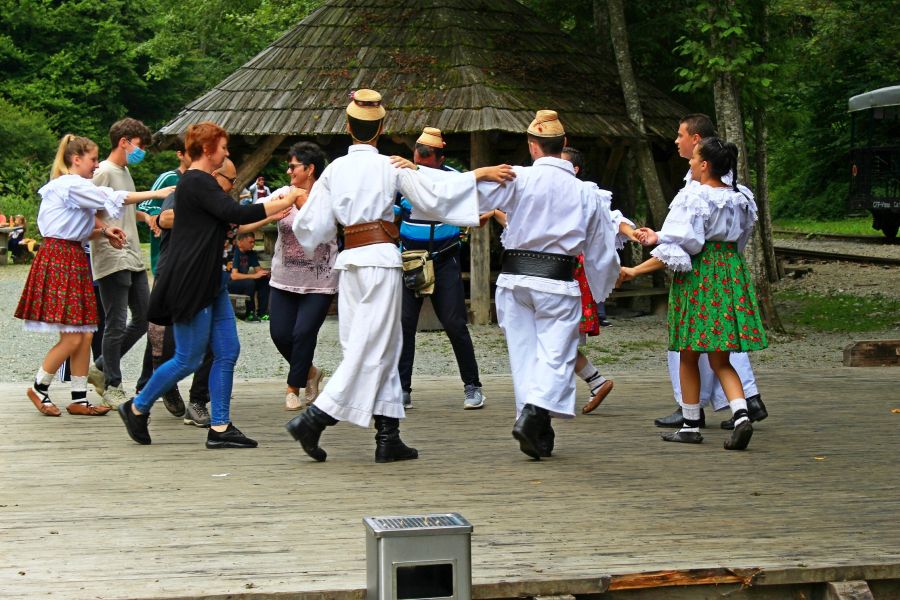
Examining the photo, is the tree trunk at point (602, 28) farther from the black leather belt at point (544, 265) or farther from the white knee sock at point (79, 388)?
the black leather belt at point (544, 265)

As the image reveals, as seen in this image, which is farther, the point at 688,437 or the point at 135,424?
the point at 688,437

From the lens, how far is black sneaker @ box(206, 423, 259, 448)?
6.89 metres

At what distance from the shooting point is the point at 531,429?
6500 mm

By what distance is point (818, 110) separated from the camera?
129 ft

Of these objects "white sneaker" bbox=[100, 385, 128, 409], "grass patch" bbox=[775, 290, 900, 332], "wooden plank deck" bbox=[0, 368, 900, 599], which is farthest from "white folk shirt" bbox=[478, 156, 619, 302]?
"grass patch" bbox=[775, 290, 900, 332]

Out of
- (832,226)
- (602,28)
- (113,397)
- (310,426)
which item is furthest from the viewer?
(832,226)

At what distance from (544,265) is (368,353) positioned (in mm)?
1008

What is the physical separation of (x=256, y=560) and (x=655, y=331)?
11.2 metres

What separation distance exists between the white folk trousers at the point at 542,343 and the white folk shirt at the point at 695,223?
0.57 m

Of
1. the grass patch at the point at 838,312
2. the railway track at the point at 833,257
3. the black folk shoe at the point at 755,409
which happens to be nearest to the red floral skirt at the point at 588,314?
the black folk shoe at the point at 755,409

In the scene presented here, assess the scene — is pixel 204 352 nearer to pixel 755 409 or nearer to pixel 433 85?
pixel 755 409

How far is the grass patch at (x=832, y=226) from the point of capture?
34688 mm

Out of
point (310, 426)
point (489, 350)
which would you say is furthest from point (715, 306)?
point (489, 350)

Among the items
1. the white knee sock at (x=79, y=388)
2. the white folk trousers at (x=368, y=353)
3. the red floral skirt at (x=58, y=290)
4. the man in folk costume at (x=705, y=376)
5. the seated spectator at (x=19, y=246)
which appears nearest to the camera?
the white folk trousers at (x=368, y=353)
